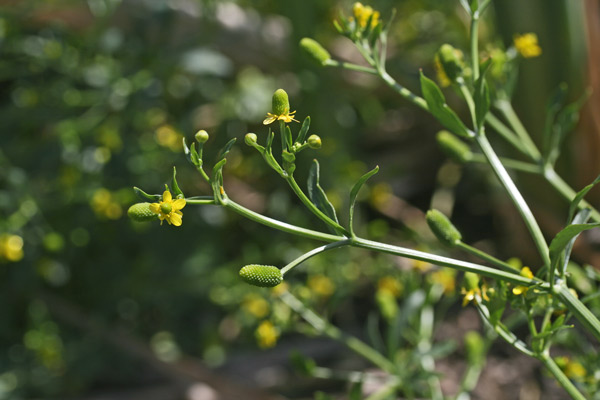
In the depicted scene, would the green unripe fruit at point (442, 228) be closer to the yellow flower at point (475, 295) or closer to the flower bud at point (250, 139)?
the yellow flower at point (475, 295)

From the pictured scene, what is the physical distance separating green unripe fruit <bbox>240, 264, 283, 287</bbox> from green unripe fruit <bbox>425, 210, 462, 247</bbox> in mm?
163

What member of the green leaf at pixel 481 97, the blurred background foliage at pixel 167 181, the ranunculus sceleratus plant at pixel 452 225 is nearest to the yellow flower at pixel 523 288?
the ranunculus sceleratus plant at pixel 452 225

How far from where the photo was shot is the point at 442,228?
0.57m

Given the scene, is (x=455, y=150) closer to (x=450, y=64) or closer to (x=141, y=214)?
(x=450, y=64)

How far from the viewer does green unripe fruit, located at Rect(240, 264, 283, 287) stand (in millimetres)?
487

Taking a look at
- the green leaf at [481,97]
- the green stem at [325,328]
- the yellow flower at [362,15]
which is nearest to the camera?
the green leaf at [481,97]

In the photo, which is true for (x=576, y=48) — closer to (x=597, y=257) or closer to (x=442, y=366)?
(x=597, y=257)

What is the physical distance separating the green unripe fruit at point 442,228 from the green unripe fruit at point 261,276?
0.54ft

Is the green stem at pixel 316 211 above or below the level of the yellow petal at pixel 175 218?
above

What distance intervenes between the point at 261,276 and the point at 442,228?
0.19 metres

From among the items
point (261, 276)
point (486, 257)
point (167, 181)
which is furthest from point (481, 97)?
point (167, 181)

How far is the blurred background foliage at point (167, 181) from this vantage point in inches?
51.6

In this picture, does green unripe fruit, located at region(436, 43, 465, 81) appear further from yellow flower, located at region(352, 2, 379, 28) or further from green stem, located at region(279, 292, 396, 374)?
green stem, located at region(279, 292, 396, 374)

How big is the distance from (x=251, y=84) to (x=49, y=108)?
542 mm
